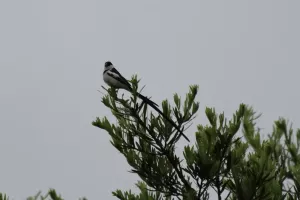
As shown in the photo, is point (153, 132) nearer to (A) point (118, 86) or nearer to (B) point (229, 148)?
(B) point (229, 148)

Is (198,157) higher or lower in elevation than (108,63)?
lower

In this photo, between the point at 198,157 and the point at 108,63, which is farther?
the point at 108,63

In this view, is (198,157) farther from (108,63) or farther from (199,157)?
(108,63)

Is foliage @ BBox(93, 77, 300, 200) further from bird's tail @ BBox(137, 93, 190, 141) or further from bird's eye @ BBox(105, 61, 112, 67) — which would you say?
bird's eye @ BBox(105, 61, 112, 67)

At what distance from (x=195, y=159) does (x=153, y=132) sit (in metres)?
0.62

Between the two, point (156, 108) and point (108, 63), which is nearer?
point (156, 108)

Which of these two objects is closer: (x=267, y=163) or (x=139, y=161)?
(x=267, y=163)

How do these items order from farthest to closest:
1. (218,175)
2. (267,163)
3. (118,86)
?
(118,86), (218,175), (267,163)

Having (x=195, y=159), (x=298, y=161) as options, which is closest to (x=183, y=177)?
(x=195, y=159)

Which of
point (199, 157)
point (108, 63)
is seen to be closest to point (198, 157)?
point (199, 157)

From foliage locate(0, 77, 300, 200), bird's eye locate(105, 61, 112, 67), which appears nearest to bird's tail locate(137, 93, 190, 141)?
foliage locate(0, 77, 300, 200)

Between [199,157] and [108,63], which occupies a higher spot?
[108,63]

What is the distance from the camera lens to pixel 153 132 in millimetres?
5695

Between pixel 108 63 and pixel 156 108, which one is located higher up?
pixel 108 63
